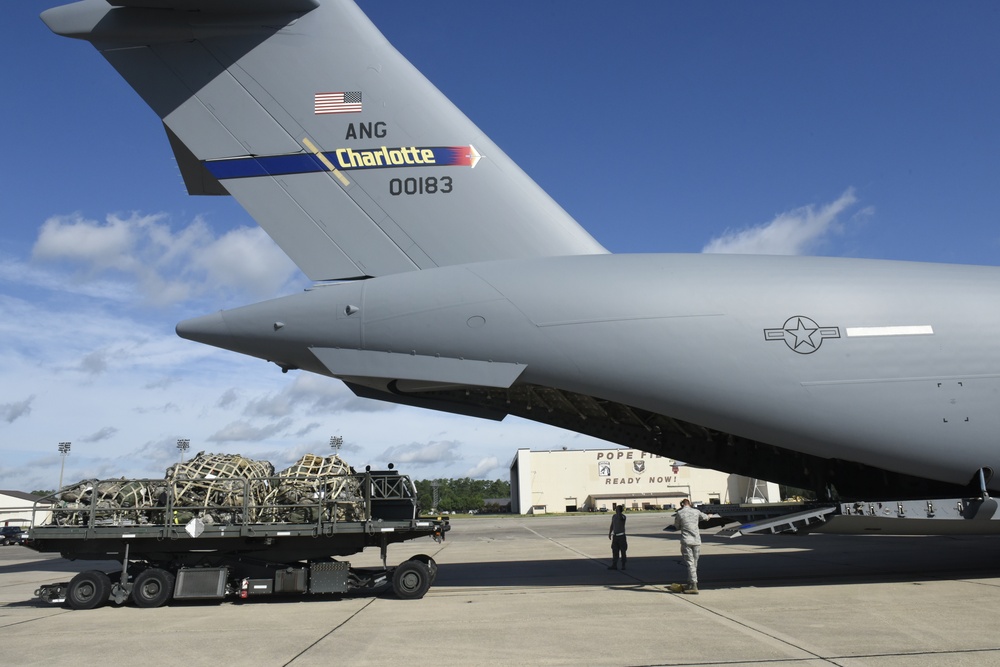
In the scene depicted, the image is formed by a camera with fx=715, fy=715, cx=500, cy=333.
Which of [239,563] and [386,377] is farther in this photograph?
[239,563]

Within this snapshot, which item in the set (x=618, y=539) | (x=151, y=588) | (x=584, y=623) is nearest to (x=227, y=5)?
(x=151, y=588)

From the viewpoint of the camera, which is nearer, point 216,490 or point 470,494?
point 216,490

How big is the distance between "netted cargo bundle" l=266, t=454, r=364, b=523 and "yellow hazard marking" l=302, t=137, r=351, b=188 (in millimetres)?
3716

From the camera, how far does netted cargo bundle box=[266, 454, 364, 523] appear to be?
8.95m

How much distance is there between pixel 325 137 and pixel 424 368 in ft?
10.5

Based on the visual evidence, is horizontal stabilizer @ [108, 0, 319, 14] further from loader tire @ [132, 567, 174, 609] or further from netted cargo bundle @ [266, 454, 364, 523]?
loader tire @ [132, 567, 174, 609]

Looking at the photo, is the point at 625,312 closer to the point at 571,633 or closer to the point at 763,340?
the point at 763,340

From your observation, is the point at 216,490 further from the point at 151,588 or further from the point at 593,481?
the point at 593,481

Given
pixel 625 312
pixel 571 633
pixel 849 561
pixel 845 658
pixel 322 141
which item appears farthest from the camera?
pixel 849 561

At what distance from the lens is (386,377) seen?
27.3ft

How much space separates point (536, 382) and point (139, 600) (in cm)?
555

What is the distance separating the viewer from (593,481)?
6500 centimetres

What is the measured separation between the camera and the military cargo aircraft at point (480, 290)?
823cm

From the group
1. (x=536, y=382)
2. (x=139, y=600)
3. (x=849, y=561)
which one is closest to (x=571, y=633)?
(x=536, y=382)
